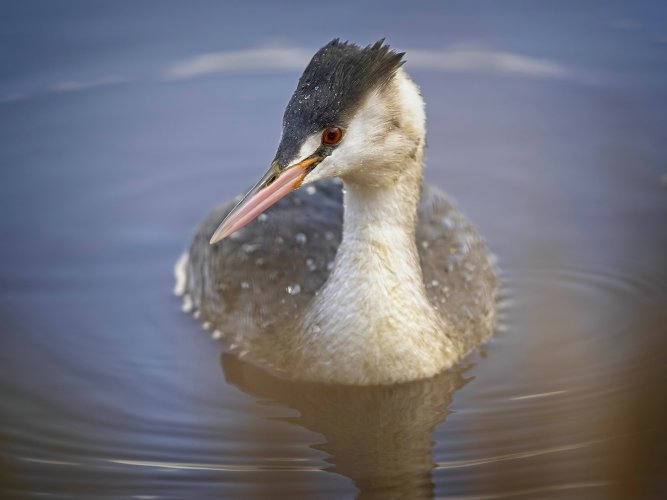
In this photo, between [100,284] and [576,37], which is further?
[576,37]

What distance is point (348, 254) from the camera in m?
5.76

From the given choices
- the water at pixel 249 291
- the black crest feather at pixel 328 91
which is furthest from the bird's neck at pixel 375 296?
the black crest feather at pixel 328 91

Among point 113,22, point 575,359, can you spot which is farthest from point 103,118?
point 575,359

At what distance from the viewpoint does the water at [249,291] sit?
5348 mm

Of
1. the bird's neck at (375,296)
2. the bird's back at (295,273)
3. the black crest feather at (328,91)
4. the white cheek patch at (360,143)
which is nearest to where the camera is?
the black crest feather at (328,91)

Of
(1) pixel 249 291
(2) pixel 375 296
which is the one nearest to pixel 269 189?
(2) pixel 375 296

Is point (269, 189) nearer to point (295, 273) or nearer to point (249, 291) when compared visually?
point (295, 273)

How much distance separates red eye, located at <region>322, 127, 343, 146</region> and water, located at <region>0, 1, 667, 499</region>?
1.32m

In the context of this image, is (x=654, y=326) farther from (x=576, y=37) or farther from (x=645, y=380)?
(x=576, y=37)

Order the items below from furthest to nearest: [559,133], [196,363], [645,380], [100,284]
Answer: [559,133]
[100,284]
[196,363]
[645,380]

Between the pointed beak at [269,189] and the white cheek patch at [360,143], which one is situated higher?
the white cheek patch at [360,143]

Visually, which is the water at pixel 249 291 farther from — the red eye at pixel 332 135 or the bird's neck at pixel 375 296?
the red eye at pixel 332 135

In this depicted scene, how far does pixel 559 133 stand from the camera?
27.7 feet

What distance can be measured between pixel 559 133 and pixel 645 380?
9.58ft
